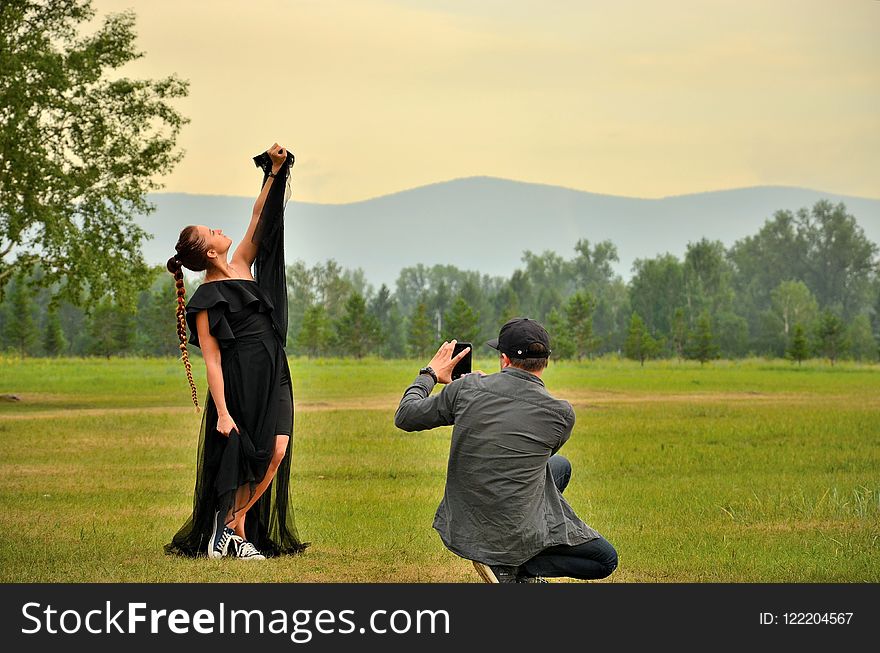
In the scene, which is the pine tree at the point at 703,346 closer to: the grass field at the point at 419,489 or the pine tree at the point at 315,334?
the pine tree at the point at 315,334

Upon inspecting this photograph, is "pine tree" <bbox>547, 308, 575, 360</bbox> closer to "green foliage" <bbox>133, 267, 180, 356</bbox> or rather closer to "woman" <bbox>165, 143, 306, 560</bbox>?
"green foliage" <bbox>133, 267, 180, 356</bbox>

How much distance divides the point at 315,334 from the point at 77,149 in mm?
26244

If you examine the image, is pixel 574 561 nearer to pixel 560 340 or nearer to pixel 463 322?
pixel 463 322

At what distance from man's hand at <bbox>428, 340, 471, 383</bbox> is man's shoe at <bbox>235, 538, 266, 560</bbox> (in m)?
2.18

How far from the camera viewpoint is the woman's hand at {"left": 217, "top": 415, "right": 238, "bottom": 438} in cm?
756

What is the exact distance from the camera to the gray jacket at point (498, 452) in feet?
19.2

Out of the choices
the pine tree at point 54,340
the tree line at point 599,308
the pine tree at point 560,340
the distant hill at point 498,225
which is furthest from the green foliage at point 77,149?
the distant hill at point 498,225

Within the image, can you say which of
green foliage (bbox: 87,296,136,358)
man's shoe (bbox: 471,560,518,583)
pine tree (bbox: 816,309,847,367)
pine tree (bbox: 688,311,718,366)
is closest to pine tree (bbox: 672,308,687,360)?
pine tree (bbox: 688,311,718,366)

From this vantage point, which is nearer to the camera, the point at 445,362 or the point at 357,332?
the point at 445,362

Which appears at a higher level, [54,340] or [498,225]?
[498,225]

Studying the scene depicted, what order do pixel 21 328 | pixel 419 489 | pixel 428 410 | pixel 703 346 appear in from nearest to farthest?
pixel 428 410 < pixel 419 489 < pixel 21 328 < pixel 703 346

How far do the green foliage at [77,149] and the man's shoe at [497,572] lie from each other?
2141 centimetres

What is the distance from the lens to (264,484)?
7.87m

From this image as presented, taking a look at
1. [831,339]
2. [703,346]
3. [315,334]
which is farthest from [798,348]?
[315,334]
